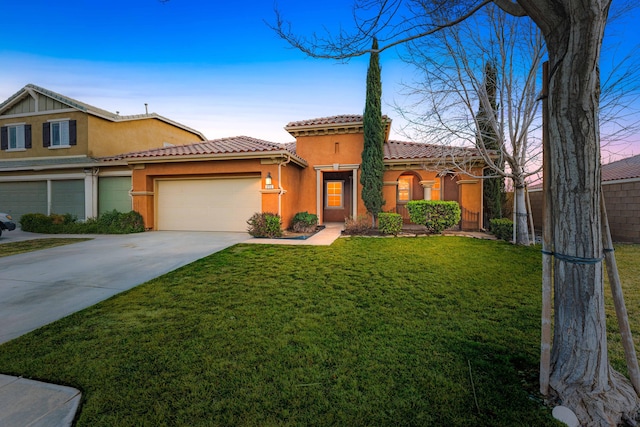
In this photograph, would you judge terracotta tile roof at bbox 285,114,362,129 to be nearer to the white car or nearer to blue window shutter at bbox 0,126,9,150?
the white car

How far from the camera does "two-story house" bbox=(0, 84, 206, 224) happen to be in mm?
12805

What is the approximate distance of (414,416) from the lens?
1.77m

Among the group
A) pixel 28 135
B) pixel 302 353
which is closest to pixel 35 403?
pixel 302 353

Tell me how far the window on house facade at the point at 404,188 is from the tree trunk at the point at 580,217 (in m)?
11.6

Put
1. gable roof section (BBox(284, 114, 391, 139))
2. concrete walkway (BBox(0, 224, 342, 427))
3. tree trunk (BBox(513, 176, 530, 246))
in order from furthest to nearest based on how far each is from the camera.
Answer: gable roof section (BBox(284, 114, 391, 139))
tree trunk (BBox(513, 176, 530, 246))
concrete walkway (BBox(0, 224, 342, 427))

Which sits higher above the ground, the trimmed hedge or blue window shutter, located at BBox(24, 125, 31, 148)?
blue window shutter, located at BBox(24, 125, 31, 148)

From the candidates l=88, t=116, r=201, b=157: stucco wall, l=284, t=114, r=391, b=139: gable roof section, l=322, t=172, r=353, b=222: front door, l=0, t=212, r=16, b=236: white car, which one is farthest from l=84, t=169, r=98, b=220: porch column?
l=322, t=172, r=353, b=222: front door

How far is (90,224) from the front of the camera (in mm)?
11164

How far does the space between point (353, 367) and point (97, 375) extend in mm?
2132

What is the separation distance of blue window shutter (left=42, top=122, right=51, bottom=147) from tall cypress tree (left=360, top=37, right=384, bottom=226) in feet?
52.7

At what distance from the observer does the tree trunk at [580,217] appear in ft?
5.91

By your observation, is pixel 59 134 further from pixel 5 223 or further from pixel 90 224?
pixel 90 224

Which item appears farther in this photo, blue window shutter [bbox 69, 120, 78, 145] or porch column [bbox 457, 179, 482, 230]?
blue window shutter [bbox 69, 120, 78, 145]

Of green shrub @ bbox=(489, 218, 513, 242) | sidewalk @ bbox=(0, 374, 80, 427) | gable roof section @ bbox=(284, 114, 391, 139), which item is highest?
gable roof section @ bbox=(284, 114, 391, 139)
